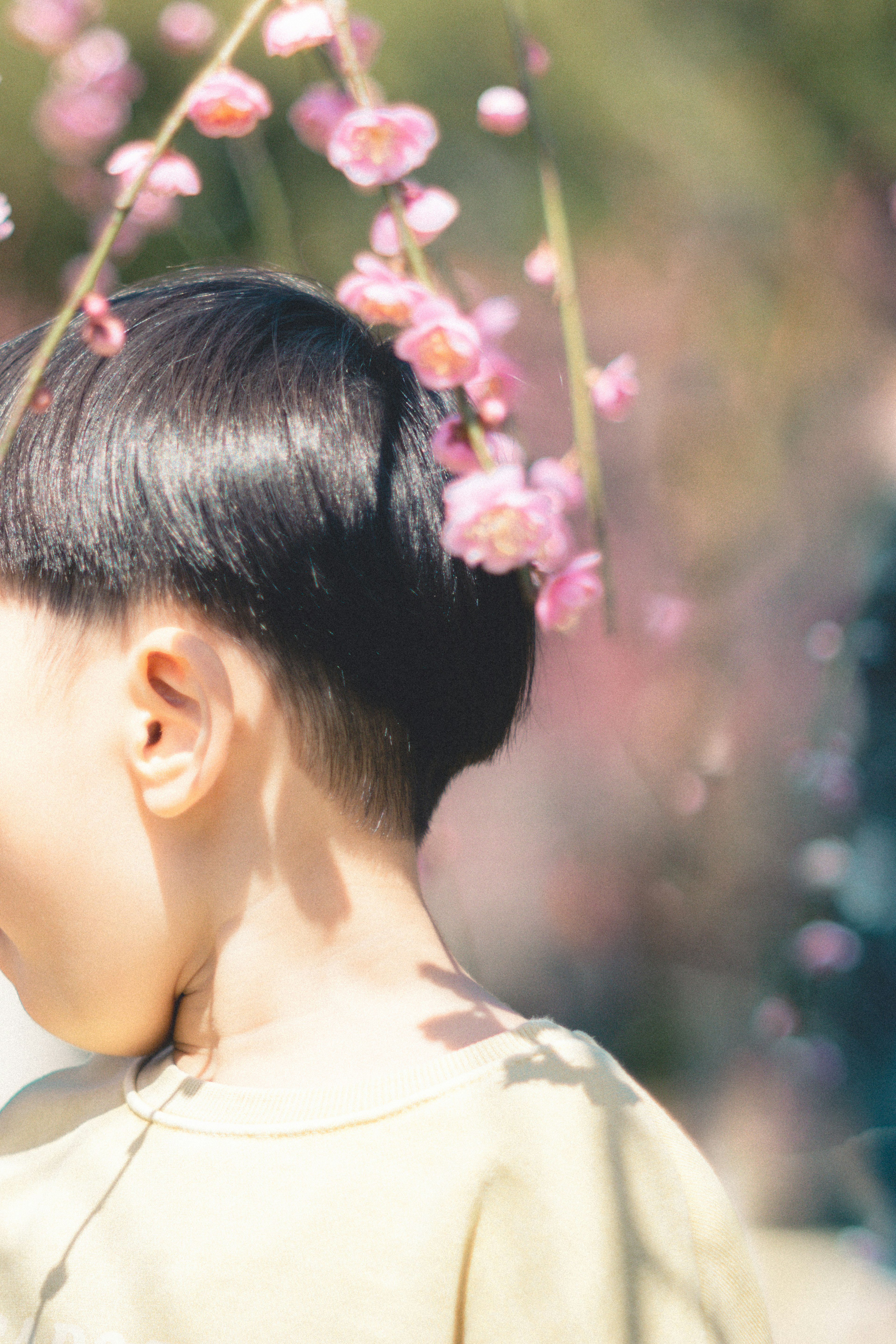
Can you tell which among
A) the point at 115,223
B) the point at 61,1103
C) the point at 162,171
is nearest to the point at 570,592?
the point at 115,223

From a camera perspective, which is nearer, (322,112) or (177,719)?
(177,719)

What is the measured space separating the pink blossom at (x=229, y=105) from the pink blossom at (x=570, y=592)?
34cm

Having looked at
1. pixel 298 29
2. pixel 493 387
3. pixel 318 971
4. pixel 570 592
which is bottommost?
pixel 318 971

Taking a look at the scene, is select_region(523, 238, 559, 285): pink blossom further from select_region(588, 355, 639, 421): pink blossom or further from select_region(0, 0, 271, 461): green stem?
select_region(0, 0, 271, 461): green stem

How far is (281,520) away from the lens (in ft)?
2.44

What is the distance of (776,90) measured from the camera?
5.64 ft

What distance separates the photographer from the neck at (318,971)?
0.76 meters

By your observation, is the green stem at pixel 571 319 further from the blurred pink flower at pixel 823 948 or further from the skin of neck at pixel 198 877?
the blurred pink flower at pixel 823 948

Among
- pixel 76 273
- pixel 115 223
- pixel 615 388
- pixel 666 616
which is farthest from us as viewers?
pixel 666 616

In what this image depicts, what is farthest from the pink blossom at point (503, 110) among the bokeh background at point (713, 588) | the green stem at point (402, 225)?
the bokeh background at point (713, 588)

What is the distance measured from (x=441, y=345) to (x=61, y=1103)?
26.4 inches

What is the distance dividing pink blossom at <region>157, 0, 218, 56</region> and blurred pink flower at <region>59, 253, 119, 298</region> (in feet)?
1.02

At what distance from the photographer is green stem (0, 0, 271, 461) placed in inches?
19.9

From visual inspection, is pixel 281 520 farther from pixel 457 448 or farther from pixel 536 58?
pixel 536 58
